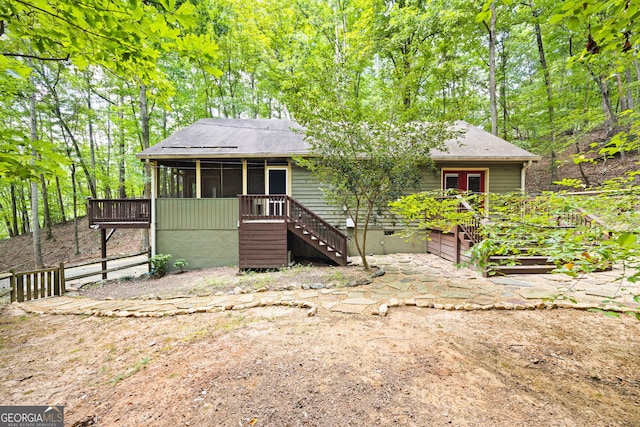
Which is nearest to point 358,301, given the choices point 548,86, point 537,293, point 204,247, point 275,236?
point 537,293

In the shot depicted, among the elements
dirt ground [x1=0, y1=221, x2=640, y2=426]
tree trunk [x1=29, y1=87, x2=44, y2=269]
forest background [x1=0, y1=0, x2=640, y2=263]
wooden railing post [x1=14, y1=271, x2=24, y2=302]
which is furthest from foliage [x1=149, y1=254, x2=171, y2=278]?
tree trunk [x1=29, y1=87, x2=44, y2=269]

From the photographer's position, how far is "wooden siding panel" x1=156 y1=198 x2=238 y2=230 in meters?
8.16

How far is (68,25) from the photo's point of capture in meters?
2.13

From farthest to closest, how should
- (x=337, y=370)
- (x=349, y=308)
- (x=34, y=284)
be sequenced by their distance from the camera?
1. (x=34, y=284)
2. (x=349, y=308)
3. (x=337, y=370)

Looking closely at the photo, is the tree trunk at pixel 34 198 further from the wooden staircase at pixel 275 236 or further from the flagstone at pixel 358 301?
the flagstone at pixel 358 301

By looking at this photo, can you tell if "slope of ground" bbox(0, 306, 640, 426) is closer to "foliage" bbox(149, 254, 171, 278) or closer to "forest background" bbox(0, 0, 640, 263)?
"forest background" bbox(0, 0, 640, 263)

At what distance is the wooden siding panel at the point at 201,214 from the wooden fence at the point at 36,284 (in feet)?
9.53

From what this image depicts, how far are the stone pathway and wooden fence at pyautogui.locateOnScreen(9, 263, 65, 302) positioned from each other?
1.01ft

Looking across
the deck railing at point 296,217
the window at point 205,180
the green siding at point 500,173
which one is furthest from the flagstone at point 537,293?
the window at point 205,180

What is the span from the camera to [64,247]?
14.4m

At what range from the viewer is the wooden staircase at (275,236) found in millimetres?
6844

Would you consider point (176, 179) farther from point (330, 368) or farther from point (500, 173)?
point (500, 173)
